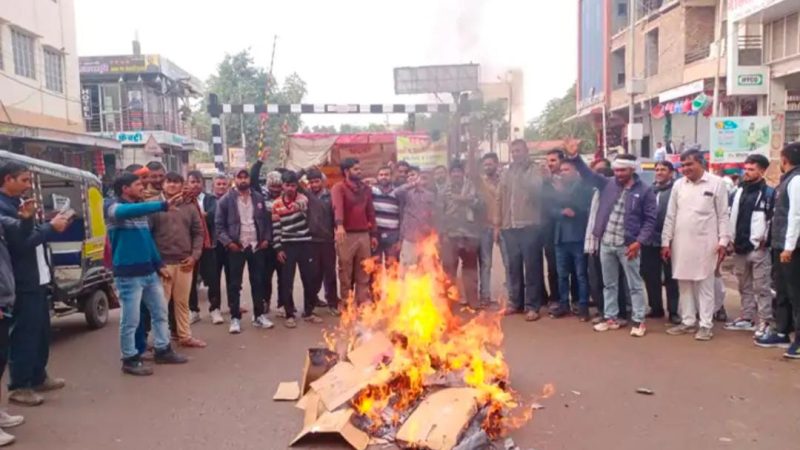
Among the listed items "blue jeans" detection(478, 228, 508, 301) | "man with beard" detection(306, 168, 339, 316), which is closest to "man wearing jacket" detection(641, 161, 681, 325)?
"blue jeans" detection(478, 228, 508, 301)

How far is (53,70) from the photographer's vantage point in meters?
21.4

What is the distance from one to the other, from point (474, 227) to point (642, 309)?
7.33ft

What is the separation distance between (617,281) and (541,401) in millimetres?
2581

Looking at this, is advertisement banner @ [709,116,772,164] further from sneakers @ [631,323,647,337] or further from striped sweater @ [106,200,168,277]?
striped sweater @ [106,200,168,277]

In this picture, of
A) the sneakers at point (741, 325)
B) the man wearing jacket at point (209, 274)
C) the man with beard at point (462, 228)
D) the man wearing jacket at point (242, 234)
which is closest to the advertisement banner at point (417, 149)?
the man with beard at point (462, 228)

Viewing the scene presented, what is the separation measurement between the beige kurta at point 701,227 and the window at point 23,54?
18.6 meters

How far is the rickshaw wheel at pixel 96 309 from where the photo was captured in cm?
759

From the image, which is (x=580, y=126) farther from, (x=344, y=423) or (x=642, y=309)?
(x=344, y=423)

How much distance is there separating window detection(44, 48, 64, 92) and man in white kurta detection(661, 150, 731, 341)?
2026 cm

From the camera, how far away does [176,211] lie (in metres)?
6.59

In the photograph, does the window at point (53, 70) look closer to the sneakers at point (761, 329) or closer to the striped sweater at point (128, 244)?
the striped sweater at point (128, 244)

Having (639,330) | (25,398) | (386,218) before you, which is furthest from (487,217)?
(25,398)

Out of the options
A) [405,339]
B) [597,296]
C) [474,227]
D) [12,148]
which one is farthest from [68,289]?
[12,148]

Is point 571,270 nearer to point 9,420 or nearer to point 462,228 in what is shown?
point 462,228
